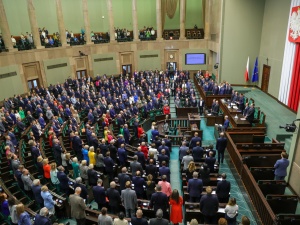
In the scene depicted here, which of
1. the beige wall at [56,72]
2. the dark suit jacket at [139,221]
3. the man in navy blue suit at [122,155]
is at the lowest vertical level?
the man in navy blue suit at [122,155]

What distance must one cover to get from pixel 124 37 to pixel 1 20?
11.1 metres

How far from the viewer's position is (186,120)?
526 inches

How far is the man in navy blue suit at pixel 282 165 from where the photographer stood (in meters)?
7.39

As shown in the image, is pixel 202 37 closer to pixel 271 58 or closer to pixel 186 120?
pixel 271 58

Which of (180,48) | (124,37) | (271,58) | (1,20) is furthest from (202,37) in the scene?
(1,20)

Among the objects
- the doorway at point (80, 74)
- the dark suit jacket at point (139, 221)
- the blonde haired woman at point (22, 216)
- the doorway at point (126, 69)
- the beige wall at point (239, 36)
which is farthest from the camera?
the doorway at point (126, 69)

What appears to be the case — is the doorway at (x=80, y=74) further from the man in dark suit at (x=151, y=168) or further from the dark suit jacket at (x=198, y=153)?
the man in dark suit at (x=151, y=168)

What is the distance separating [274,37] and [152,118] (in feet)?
33.6

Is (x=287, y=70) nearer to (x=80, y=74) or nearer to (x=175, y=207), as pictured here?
(x=175, y=207)

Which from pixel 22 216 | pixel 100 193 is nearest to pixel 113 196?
pixel 100 193

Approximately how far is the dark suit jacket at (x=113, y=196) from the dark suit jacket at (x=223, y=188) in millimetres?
2678

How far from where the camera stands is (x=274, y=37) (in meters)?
16.9

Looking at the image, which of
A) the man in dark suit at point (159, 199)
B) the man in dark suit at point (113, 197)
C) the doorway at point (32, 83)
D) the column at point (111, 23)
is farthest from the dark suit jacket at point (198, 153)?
the column at point (111, 23)

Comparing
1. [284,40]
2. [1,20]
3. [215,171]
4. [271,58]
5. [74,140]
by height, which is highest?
[1,20]
